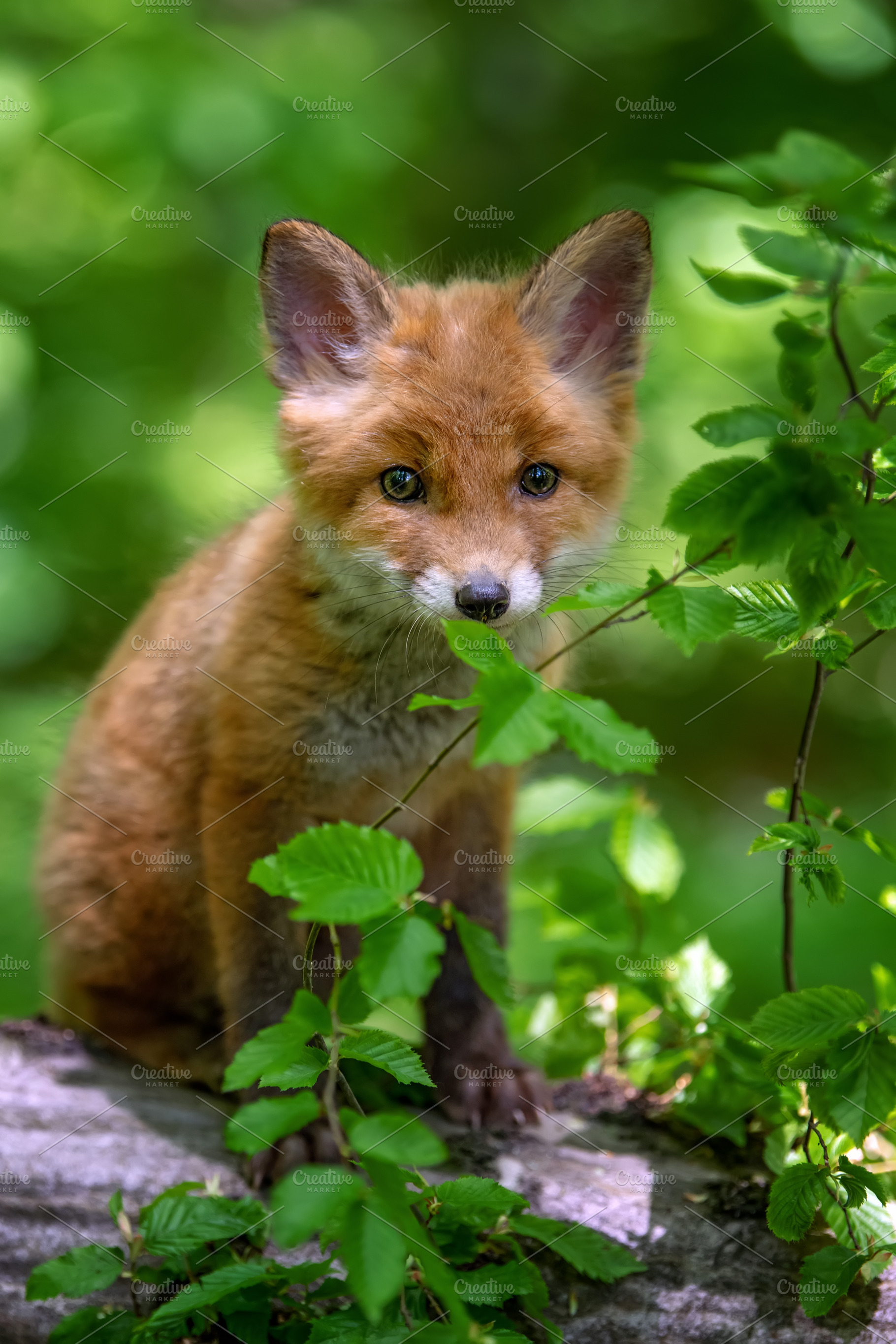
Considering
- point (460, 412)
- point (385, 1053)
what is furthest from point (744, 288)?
point (385, 1053)

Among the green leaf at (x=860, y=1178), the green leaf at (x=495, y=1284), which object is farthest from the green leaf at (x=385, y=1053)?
the green leaf at (x=860, y=1178)

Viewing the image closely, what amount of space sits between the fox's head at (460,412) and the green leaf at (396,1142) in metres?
1.28

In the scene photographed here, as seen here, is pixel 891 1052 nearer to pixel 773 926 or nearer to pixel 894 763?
pixel 773 926

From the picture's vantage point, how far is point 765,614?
78.6 inches

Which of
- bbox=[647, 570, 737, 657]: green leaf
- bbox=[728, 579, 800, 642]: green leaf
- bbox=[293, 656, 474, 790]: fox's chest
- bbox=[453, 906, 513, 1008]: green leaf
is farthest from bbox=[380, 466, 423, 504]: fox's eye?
bbox=[453, 906, 513, 1008]: green leaf

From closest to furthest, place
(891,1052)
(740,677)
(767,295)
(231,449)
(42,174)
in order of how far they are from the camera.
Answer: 1. (767,295)
2. (891,1052)
3. (42,174)
4. (231,449)
5. (740,677)

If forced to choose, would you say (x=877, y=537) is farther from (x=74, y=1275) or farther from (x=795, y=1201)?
(x=74, y=1275)

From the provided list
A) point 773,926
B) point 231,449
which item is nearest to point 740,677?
point 773,926

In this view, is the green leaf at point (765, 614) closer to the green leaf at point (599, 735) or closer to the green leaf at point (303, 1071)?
the green leaf at point (599, 735)

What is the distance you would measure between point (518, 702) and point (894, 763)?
6.53 metres

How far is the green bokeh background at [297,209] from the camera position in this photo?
501cm

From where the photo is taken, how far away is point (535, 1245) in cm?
243

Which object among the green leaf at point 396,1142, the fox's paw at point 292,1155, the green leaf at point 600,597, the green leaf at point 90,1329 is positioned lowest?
the fox's paw at point 292,1155

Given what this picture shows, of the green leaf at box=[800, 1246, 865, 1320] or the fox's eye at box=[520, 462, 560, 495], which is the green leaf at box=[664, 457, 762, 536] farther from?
the green leaf at box=[800, 1246, 865, 1320]
